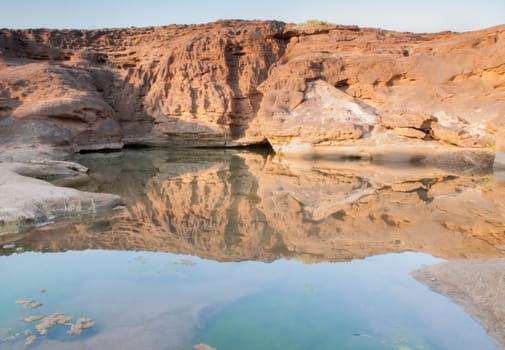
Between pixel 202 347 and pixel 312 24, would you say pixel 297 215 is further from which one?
pixel 312 24

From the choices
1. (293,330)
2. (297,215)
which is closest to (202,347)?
(293,330)

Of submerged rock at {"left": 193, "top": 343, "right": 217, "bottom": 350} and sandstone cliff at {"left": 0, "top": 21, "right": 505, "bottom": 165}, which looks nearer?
submerged rock at {"left": 193, "top": 343, "right": 217, "bottom": 350}

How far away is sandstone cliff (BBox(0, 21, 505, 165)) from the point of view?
1377 cm

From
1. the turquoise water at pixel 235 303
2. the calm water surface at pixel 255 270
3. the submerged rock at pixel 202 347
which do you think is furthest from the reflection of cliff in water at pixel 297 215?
the submerged rock at pixel 202 347

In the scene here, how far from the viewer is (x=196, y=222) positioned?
6414mm

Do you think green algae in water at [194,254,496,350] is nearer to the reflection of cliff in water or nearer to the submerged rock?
the submerged rock

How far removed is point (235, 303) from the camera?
11.3 ft

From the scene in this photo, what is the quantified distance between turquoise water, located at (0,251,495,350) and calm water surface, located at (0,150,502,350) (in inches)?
0.5

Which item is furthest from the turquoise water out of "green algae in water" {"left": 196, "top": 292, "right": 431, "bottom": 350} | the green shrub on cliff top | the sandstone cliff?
the green shrub on cliff top

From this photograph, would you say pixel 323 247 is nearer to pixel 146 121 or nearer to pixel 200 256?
pixel 200 256

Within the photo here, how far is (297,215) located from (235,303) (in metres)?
3.47

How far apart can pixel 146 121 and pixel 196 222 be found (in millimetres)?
15359

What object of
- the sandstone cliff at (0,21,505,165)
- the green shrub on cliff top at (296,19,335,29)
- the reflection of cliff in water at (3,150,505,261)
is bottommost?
the reflection of cliff in water at (3,150,505,261)

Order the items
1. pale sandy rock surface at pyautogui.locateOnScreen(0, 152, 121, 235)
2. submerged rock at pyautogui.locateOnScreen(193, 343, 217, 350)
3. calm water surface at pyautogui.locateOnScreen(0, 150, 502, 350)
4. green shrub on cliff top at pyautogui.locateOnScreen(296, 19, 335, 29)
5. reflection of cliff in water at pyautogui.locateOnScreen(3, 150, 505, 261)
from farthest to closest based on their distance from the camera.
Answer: green shrub on cliff top at pyautogui.locateOnScreen(296, 19, 335, 29), pale sandy rock surface at pyautogui.locateOnScreen(0, 152, 121, 235), reflection of cliff in water at pyautogui.locateOnScreen(3, 150, 505, 261), calm water surface at pyautogui.locateOnScreen(0, 150, 502, 350), submerged rock at pyautogui.locateOnScreen(193, 343, 217, 350)
